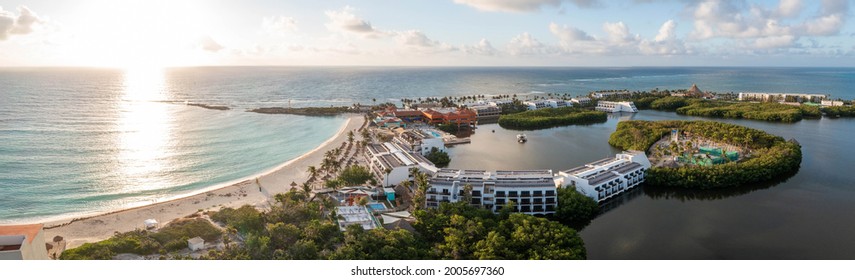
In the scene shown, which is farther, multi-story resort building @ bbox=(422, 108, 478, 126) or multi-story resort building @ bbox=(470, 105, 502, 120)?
multi-story resort building @ bbox=(470, 105, 502, 120)

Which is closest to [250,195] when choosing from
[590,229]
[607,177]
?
[590,229]

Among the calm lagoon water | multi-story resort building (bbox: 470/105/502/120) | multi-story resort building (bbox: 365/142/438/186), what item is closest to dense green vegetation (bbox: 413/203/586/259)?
the calm lagoon water

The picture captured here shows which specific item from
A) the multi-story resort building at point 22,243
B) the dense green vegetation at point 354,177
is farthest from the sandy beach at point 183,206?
the multi-story resort building at point 22,243

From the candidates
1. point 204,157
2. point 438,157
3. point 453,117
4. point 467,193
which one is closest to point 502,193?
point 467,193

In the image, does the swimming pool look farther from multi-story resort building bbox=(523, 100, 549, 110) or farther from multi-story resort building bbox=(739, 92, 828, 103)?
multi-story resort building bbox=(739, 92, 828, 103)

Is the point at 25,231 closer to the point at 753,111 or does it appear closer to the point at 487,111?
the point at 487,111

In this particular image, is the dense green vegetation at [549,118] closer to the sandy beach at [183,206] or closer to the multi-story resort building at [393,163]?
the multi-story resort building at [393,163]
